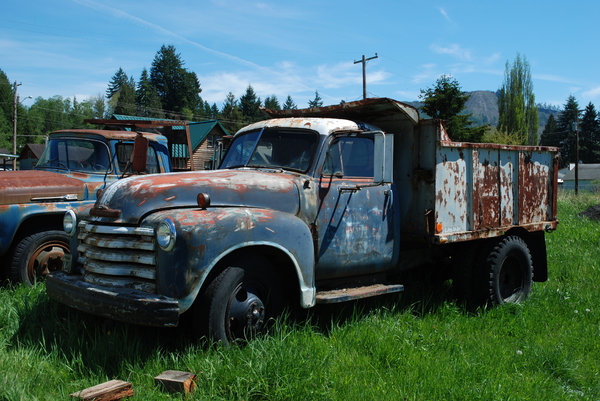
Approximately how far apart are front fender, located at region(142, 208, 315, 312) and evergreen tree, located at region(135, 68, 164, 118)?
269ft

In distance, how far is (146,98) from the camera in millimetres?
95562

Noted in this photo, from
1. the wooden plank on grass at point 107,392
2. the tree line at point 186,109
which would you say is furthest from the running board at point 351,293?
the tree line at point 186,109

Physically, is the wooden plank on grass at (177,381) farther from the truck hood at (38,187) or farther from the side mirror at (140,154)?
the truck hood at (38,187)

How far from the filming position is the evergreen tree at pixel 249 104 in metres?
86.8

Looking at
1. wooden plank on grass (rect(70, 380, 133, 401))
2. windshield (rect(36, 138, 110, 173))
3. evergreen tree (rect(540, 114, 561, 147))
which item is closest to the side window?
Answer: wooden plank on grass (rect(70, 380, 133, 401))

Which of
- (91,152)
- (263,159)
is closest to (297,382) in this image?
(263,159)

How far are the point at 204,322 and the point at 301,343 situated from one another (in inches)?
31.6

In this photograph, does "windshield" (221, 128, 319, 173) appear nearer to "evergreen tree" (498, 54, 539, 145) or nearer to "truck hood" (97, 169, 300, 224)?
"truck hood" (97, 169, 300, 224)

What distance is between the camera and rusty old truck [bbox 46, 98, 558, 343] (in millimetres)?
3768

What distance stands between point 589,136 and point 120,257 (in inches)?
3245

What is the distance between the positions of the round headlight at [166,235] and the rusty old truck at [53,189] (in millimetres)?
1779

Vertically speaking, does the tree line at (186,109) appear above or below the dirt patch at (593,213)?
above

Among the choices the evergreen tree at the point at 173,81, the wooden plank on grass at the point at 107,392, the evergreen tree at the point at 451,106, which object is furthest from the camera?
the evergreen tree at the point at 173,81

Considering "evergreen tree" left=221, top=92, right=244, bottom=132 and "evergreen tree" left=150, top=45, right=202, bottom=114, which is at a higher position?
"evergreen tree" left=150, top=45, right=202, bottom=114
